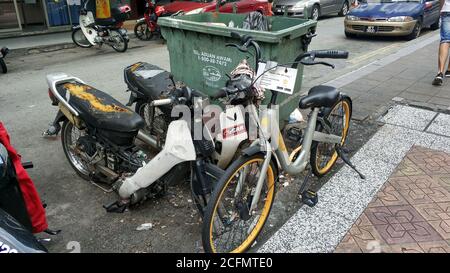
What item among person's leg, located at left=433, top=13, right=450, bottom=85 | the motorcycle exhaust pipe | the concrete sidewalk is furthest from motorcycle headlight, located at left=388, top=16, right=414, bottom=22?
the motorcycle exhaust pipe

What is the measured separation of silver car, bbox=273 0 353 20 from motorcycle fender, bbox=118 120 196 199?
1149 cm

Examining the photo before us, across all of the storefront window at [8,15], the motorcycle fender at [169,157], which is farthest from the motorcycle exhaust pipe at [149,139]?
the storefront window at [8,15]

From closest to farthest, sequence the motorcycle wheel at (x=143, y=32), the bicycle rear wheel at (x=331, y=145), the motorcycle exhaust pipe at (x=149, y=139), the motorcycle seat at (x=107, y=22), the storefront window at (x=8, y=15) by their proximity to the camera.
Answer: the bicycle rear wheel at (x=331, y=145), the motorcycle exhaust pipe at (x=149, y=139), the motorcycle seat at (x=107, y=22), the motorcycle wheel at (x=143, y=32), the storefront window at (x=8, y=15)

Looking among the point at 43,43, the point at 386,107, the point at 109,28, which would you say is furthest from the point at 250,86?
the point at 43,43

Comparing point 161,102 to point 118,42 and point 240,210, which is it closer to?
point 240,210

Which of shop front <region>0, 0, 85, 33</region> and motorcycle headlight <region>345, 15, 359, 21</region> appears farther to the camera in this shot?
shop front <region>0, 0, 85, 33</region>

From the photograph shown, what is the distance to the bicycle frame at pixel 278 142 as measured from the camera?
2.63m

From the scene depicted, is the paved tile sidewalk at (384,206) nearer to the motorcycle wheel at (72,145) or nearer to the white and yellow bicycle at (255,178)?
the white and yellow bicycle at (255,178)

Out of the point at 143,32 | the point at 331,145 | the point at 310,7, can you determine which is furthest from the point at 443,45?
the point at 310,7

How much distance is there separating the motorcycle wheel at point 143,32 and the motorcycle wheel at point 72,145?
8048 mm

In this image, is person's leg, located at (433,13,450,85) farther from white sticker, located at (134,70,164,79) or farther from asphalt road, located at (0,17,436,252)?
white sticker, located at (134,70,164,79)

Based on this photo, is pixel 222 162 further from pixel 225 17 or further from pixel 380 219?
pixel 225 17

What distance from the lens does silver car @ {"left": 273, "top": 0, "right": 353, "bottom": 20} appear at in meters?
13.8

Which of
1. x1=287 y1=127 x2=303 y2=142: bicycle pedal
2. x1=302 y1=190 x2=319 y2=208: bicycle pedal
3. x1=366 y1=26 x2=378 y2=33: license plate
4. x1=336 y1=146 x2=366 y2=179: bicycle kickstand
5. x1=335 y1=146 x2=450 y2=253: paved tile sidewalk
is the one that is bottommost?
x1=335 y1=146 x2=450 y2=253: paved tile sidewalk
